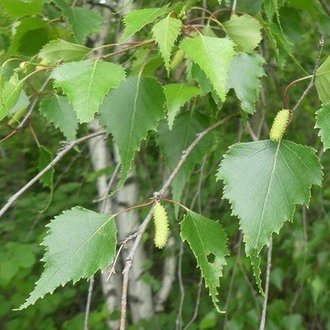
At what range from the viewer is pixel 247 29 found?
2.75ft

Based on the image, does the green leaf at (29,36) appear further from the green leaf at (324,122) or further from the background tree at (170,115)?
the green leaf at (324,122)

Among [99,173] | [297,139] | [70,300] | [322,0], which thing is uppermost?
[322,0]

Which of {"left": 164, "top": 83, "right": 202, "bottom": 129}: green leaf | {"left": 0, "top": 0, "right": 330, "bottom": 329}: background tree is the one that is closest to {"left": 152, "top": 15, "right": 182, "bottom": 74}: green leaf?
{"left": 0, "top": 0, "right": 330, "bottom": 329}: background tree

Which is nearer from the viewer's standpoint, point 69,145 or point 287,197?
point 287,197

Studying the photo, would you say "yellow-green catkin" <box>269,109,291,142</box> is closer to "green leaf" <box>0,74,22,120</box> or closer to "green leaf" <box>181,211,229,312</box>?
"green leaf" <box>181,211,229,312</box>

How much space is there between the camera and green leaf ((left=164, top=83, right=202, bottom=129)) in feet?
2.62

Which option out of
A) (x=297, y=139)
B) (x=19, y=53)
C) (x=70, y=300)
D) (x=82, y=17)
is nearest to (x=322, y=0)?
(x=297, y=139)

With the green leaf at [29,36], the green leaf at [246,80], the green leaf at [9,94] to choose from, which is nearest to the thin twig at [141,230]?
the green leaf at [246,80]

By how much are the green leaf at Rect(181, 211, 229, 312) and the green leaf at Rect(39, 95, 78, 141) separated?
365 mm

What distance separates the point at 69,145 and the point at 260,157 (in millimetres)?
371

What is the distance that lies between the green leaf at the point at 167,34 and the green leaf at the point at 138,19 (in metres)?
0.02

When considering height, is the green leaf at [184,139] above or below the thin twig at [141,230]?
below

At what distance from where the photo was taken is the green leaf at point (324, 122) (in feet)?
2.20

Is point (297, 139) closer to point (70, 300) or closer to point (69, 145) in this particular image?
point (69, 145)
